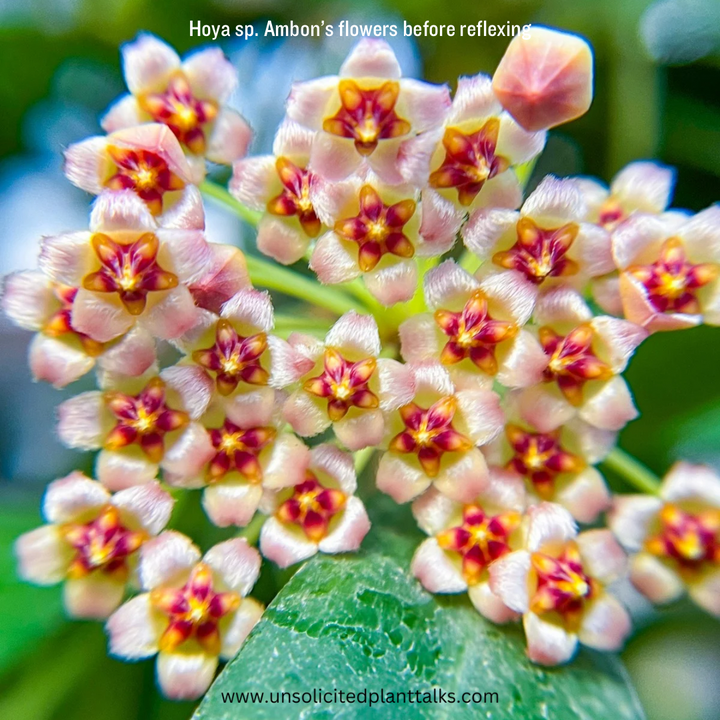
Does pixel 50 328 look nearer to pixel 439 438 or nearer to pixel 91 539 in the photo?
pixel 91 539

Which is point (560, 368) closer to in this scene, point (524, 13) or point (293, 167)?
point (293, 167)

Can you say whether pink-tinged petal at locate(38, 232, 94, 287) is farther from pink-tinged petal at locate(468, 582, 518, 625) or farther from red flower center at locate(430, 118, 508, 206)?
pink-tinged petal at locate(468, 582, 518, 625)

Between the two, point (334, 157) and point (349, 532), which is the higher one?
point (334, 157)

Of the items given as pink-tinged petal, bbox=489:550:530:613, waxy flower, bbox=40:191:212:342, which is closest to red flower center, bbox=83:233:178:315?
waxy flower, bbox=40:191:212:342

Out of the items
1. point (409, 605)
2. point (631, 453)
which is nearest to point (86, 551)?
point (409, 605)

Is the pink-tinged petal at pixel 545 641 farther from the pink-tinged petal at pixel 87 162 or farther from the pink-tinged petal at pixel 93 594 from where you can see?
the pink-tinged petal at pixel 87 162

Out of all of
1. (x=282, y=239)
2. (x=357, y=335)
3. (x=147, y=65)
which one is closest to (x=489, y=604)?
(x=357, y=335)
